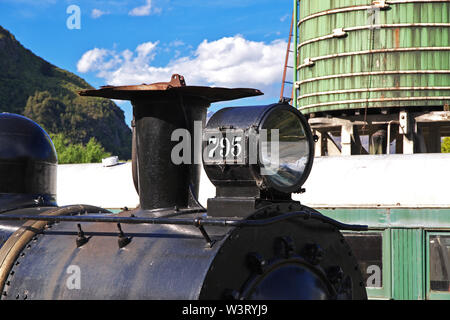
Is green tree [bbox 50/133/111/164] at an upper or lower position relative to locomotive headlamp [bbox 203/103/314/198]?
upper

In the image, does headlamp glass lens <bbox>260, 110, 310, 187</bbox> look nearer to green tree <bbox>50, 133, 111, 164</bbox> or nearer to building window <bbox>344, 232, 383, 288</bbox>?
building window <bbox>344, 232, 383, 288</bbox>

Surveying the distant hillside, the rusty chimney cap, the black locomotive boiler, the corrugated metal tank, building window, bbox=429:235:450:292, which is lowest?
building window, bbox=429:235:450:292

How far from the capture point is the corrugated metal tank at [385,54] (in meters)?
15.2

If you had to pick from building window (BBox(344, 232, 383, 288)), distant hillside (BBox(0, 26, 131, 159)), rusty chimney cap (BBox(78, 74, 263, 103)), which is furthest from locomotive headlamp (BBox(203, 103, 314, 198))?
distant hillside (BBox(0, 26, 131, 159))

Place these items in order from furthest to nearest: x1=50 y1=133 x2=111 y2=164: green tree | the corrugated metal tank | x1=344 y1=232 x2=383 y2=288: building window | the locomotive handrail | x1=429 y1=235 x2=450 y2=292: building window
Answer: x1=50 y1=133 x2=111 y2=164: green tree < the corrugated metal tank < x1=344 y1=232 x2=383 y2=288: building window < x1=429 y1=235 x2=450 y2=292: building window < the locomotive handrail

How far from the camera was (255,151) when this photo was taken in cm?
356

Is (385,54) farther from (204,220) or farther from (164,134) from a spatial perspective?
(204,220)

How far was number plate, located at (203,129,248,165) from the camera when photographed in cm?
362

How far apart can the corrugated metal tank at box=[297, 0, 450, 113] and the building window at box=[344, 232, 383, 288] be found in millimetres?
8255

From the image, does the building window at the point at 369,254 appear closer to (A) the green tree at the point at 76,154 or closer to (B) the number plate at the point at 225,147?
(B) the number plate at the point at 225,147

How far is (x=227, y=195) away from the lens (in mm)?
3754
